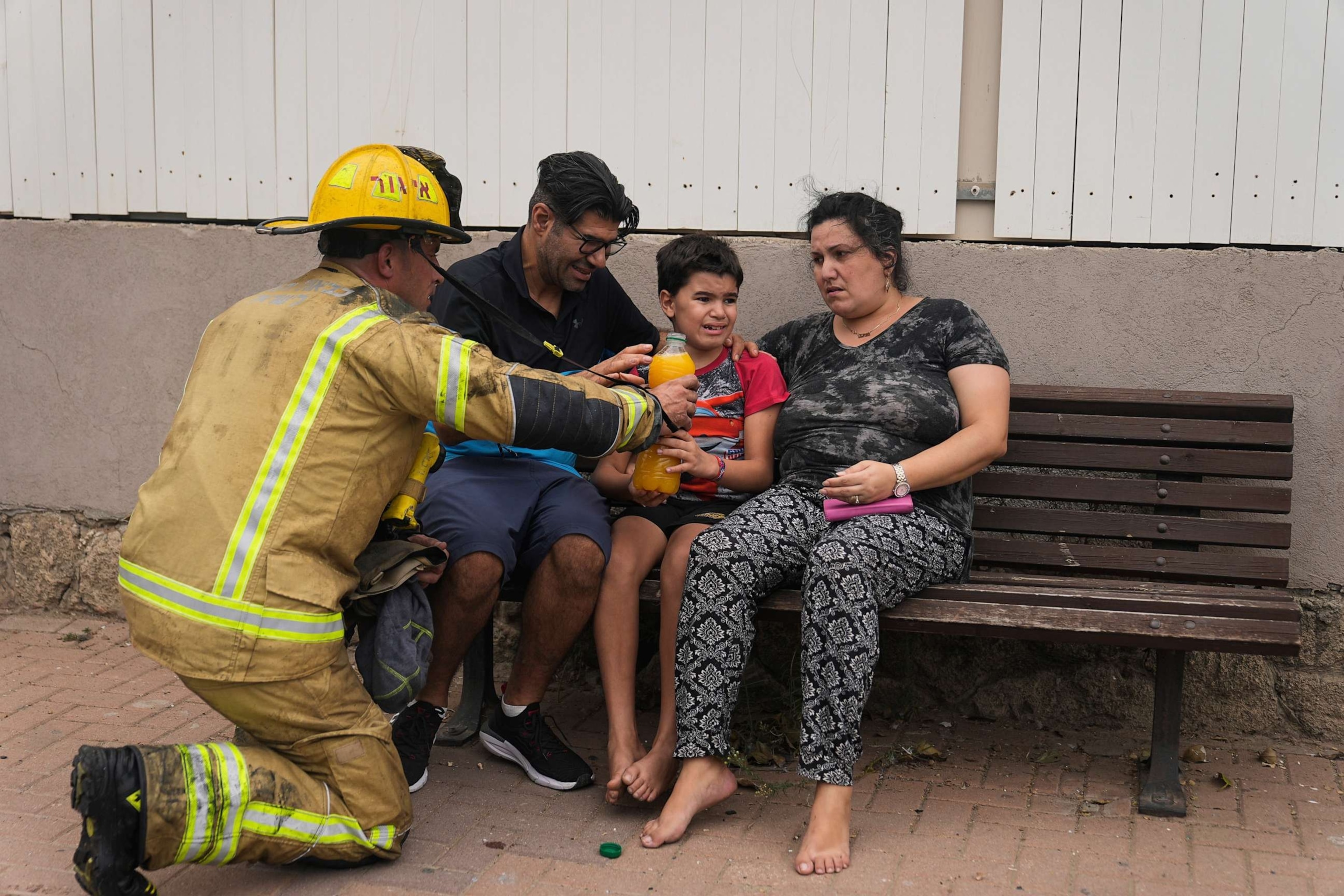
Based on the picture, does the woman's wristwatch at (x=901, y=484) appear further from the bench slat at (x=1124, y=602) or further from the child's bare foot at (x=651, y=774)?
the child's bare foot at (x=651, y=774)

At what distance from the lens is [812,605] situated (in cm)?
312

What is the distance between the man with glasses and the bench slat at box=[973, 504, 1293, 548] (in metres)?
1.24

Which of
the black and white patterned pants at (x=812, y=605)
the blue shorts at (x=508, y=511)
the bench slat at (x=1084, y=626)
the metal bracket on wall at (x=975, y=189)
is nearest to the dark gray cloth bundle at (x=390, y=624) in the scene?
the blue shorts at (x=508, y=511)

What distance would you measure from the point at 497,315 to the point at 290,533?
820mm

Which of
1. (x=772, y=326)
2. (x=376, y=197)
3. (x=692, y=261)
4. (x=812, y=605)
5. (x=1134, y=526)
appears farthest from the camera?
(x=772, y=326)

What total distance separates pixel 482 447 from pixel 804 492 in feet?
3.13

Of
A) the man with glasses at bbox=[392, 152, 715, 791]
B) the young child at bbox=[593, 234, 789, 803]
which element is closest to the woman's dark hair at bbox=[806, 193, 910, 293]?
the young child at bbox=[593, 234, 789, 803]

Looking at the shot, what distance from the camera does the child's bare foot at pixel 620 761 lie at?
3219 millimetres

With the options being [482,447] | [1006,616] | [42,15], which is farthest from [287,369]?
[42,15]

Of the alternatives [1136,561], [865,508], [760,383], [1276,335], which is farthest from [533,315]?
[1276,335]

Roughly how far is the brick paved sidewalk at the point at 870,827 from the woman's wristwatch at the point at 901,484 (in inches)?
32.9

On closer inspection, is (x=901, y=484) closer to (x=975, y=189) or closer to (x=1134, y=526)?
(x=1134, y=526)

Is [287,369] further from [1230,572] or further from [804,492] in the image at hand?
[1230,572]

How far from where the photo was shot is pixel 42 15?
4.89 meters
